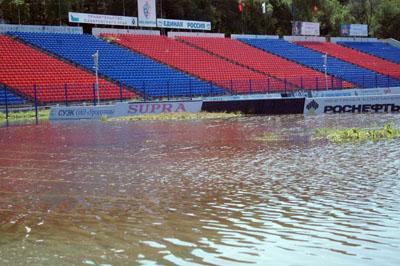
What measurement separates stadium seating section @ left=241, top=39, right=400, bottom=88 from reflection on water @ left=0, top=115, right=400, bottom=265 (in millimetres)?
44696

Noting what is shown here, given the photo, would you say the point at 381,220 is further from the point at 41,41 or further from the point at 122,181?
the point at 41,41

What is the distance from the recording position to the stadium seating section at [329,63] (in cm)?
5788

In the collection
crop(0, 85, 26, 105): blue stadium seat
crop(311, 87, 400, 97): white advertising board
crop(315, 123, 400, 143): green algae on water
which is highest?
crop(0, 85, 26, 105): blue stadium seat

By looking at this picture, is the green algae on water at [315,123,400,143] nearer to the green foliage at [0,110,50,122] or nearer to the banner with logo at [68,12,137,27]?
the green foliage at [0,110,50,122]

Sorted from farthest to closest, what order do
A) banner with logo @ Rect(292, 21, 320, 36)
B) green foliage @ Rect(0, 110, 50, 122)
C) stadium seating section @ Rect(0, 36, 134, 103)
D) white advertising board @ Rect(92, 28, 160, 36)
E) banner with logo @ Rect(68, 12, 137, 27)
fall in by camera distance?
banner with logo @ Rect(292, 21, 320, 36) < white advertising board @ Rect(92, 28, 160, 36) < banner with logo @ Rect(68, 12, 137, 27) < stadium seating section @ Rect(0, 36, 134, 103) < green foliage @ Rect(0, 110, 50, 122)

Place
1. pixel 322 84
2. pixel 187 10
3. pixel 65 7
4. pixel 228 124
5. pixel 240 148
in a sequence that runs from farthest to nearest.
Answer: pixel 187 10 < pixel 65 7 < pixel 322 84 < pixel 228 124 < pixel 240 148

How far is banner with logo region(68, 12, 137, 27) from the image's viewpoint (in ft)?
166

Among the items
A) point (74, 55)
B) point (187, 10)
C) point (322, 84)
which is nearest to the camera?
point (74, 55)

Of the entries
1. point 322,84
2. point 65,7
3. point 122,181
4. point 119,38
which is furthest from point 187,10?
point 122,181

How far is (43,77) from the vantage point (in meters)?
38.5

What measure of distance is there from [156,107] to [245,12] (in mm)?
51609

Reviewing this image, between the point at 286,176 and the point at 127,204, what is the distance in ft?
11.2

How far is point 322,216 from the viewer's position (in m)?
7.31

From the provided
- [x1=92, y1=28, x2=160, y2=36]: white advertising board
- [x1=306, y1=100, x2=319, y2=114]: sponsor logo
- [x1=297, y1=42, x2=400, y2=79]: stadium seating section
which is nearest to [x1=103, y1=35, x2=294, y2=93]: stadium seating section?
[x1=92, y1=28, x2=160, y2=36]: white advertising board
